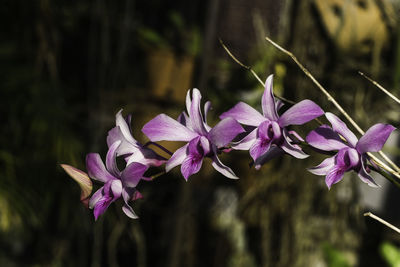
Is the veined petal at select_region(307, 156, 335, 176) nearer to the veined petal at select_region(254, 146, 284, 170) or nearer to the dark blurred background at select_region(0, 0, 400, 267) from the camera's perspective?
the veined petal at select_region(254, 146, 284, 170)

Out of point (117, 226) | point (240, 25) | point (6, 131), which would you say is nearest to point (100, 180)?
point (6, 131)

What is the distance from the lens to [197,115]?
356mm

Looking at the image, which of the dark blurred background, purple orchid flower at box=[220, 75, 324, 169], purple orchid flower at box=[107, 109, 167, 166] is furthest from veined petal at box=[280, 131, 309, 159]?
the dark blurred background

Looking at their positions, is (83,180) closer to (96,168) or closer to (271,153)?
(96,168)

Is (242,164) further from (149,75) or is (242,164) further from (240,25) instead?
(240,25)

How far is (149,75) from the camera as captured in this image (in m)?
1.83

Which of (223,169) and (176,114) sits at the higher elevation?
(223,169)

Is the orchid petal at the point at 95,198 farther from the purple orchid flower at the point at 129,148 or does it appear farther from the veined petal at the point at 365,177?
the veined petal at the point at 365,177

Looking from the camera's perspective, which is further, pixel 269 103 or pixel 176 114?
pixel 176 114

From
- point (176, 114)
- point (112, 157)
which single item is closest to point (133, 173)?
point (112, 157)

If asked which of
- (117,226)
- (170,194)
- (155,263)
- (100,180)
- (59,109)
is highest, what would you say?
(100,180)

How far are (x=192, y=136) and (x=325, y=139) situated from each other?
0.10 m

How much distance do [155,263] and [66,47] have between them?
1129 mm

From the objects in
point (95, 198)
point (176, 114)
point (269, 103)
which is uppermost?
point (269, 103)
